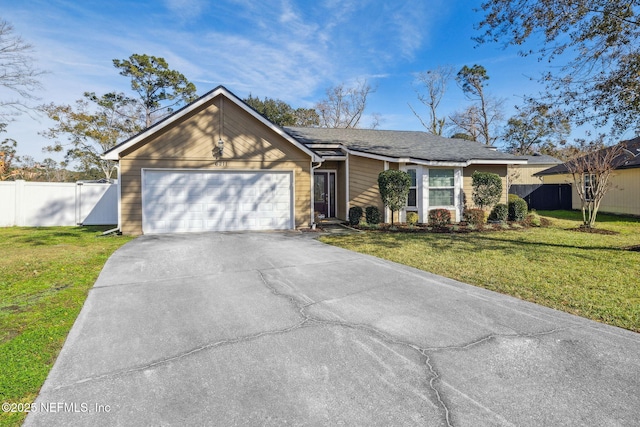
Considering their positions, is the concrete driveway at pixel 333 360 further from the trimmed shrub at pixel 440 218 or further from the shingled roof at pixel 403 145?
the shingled roof at pixel 403 145

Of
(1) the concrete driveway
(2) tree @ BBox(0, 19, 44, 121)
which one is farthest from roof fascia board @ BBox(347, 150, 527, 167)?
(2) tree @ BBox(0, 19, 44, 121)

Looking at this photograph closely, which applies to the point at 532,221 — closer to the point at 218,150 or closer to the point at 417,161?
the point at 417,161

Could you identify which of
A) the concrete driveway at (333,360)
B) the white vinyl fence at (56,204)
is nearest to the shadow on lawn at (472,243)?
the concrete driveway at (333,360)

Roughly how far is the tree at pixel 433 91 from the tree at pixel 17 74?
3165cm

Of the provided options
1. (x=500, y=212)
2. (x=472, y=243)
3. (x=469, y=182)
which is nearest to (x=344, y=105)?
(x=469, y=182)

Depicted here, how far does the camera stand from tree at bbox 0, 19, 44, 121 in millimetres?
17031

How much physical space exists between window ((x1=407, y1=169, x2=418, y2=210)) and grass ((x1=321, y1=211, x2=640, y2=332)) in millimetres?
2781

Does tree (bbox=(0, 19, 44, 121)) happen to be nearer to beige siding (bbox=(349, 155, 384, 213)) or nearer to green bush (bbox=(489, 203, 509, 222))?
beige siding (bbox=(349, 155, 384, 213))

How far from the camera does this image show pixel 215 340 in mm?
3613

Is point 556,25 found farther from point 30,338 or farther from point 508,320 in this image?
point 30,338

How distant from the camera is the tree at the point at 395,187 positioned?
41.0 feet

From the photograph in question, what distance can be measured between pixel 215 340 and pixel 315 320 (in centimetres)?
123

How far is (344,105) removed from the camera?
37.3m

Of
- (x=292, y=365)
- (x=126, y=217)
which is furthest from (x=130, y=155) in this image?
(x=292, y=365)
